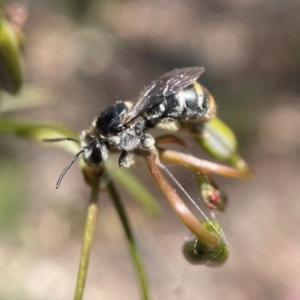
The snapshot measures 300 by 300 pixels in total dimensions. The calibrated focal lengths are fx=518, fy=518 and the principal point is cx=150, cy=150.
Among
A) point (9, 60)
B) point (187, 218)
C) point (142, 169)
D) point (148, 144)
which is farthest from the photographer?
point (142, 169)

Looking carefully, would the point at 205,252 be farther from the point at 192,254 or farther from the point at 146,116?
the point at 146,116

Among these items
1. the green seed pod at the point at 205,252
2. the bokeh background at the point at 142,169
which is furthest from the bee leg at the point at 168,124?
the bokeh background at the point at 142,169

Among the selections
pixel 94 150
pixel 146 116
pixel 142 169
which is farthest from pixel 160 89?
pixel 142 169

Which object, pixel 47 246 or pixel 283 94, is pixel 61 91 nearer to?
pixel 47 246

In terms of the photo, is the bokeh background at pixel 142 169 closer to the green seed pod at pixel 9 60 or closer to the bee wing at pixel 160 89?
the green seed pod at pixel 9 60

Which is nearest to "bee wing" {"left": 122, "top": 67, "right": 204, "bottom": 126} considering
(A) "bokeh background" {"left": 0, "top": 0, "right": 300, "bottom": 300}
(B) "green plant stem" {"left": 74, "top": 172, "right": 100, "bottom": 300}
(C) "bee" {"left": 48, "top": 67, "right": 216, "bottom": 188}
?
(C) "bee" {"left": 48, "top": 67, "right": 216, "bottom": 188}

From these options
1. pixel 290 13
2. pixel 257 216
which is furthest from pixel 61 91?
pixel 290 13
